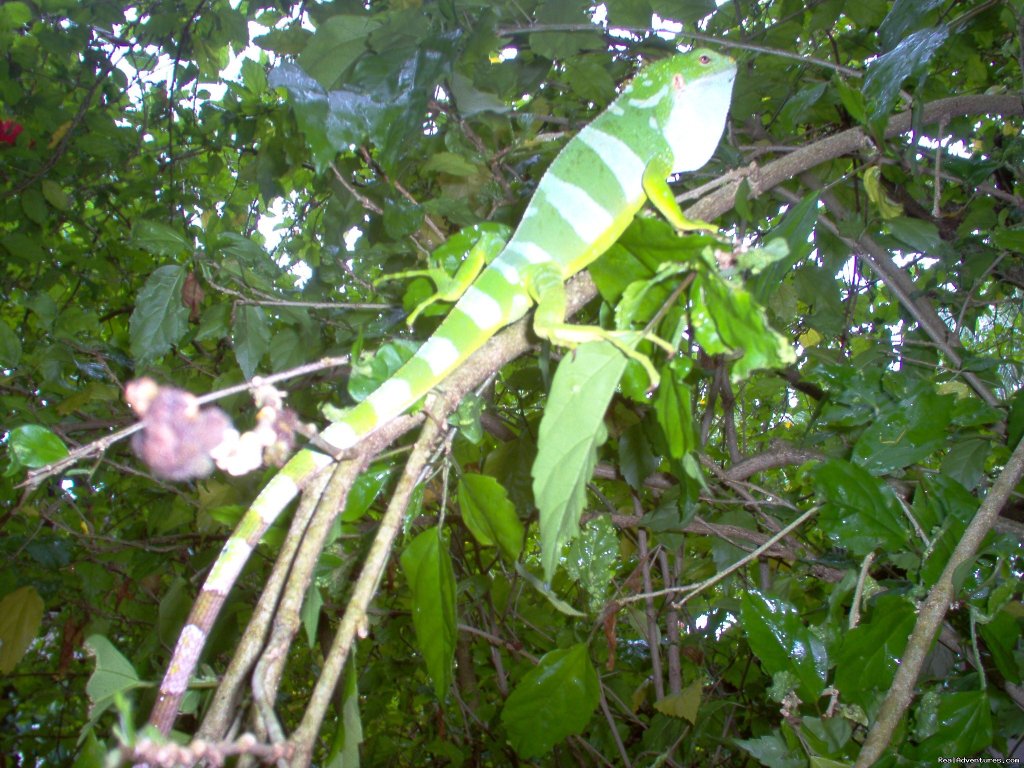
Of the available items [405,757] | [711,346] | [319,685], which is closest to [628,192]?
[711,346]

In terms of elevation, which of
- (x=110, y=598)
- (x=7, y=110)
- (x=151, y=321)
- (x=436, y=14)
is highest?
(x=7, y=110)

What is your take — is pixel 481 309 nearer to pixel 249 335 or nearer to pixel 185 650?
pixel 185 650

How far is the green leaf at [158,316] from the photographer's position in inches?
91.8

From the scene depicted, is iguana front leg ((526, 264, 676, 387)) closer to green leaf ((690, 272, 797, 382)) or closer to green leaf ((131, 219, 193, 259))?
green leaf ((690, 272, 797, 382))

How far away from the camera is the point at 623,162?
5.56 ft

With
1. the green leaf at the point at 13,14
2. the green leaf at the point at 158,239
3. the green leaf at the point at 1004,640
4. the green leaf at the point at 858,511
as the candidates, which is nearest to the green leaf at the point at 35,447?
the green leaf at the point at 158,239

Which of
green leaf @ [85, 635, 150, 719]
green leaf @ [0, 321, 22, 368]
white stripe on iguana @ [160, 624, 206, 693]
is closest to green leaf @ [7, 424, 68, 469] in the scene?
green leaf @ [85, 635, 150, 719]

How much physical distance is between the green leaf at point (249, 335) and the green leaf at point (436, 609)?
124 cm

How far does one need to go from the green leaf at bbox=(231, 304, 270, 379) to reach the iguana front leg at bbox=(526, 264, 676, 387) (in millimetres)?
1318

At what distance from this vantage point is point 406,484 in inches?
A: 44.5

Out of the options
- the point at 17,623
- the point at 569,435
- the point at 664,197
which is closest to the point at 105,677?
the point at 569,435

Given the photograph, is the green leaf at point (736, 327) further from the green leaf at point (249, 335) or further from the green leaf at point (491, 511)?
the green leaf at point (249, 335)

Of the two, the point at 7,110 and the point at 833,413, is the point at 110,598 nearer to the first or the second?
the point at 7,110

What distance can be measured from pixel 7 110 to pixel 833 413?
635cm
